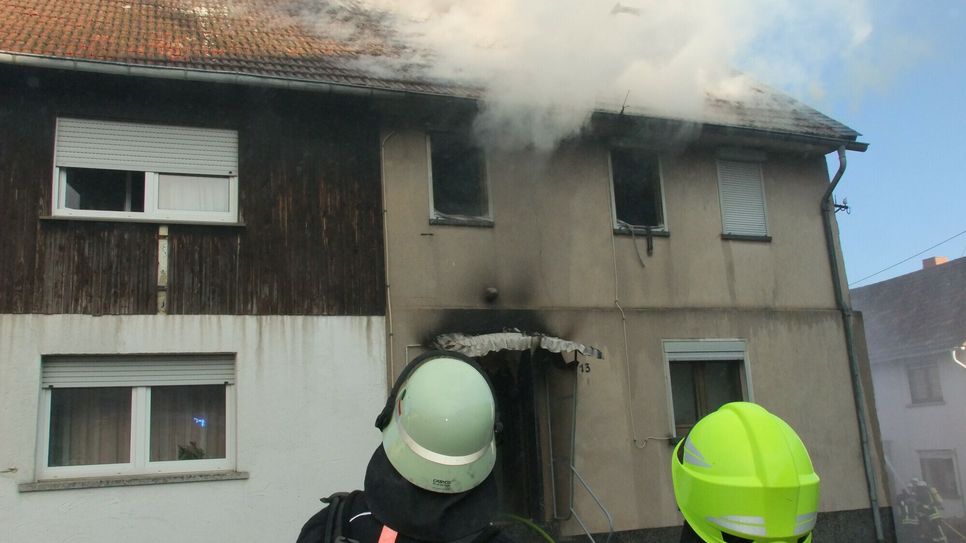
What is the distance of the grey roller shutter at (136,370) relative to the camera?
7.03 meters

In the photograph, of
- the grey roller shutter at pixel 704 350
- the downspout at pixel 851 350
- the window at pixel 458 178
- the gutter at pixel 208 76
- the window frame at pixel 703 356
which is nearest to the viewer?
the gutter at pixel 208 76

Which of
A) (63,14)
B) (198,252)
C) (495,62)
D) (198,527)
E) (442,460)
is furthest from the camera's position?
(495,62)

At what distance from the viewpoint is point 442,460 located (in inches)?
79.4

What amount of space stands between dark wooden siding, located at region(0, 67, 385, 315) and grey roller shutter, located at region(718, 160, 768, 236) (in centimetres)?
453

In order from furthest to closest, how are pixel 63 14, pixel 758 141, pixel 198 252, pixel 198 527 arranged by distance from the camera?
pixel 758 141
pixel 63 14
pixel 198 252
pixel 198 527

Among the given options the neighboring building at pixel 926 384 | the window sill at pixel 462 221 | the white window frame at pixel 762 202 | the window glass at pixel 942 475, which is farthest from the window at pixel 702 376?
the window glass at pixel 942 475

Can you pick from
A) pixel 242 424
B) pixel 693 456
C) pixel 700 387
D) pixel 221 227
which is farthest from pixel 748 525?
pixel 700 387

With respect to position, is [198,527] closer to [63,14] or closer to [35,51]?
[35,51]

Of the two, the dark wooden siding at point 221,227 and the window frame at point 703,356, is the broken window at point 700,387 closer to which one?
the window frame at point 703,356

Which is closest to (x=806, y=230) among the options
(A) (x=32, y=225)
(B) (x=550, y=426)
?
(B) (x=550, y=426)

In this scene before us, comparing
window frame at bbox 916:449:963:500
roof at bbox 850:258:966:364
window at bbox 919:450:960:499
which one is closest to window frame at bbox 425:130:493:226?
roof at bbox 850:258:966:364

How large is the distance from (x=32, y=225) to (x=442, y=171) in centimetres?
409

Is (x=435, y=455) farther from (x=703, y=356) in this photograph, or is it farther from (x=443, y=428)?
(x=703, y=356)

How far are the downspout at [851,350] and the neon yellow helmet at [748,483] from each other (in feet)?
28.4
